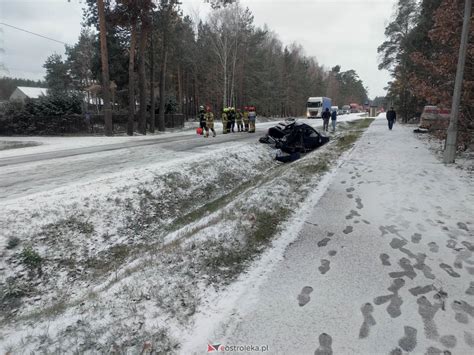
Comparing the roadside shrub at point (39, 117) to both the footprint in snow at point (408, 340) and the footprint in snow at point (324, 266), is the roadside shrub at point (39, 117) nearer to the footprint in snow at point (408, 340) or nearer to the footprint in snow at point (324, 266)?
the footprint in snow at point (324, 266)

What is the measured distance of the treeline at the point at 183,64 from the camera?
2294cm

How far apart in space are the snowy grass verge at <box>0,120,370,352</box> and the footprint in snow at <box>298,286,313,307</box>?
0.94m

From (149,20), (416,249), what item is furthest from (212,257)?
(149,20)

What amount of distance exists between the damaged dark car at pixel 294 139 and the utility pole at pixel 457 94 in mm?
6051

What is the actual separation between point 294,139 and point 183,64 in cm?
3256

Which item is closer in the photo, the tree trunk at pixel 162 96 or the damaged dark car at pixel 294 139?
the damaged dark car at pixel 294 139

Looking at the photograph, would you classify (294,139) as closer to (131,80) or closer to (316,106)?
(131,80)

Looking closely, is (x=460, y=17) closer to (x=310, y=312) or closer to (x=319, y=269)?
(x=319, y=269)

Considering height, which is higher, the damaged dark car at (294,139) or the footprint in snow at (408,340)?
the damaged dark car at (294,139)

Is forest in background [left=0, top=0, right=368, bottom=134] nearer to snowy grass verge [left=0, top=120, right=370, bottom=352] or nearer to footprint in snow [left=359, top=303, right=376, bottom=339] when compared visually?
snowy grass verge [left=0, top=120, right=370, bottom=352]

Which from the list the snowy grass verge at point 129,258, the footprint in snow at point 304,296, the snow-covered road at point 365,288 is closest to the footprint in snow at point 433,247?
the snow-covered road at point 365,288

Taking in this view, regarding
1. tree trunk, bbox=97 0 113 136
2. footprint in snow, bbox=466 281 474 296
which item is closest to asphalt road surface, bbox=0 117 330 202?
footprint in snow, bbox=466 281 474 296

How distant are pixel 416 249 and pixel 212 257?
312 centimetres

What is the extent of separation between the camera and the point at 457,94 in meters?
10.0
